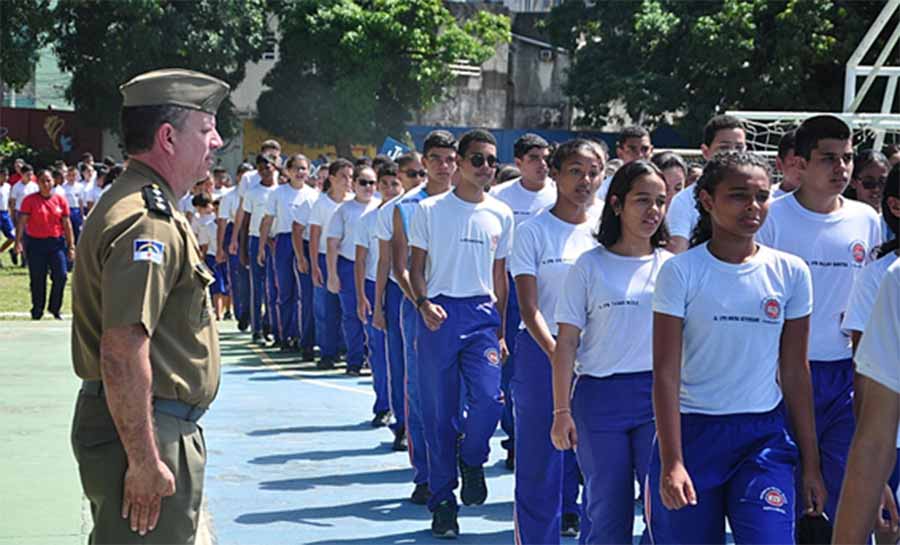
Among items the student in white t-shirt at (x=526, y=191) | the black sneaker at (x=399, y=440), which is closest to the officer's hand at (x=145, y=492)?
the student in white t-shirt at (x=526, y=191)

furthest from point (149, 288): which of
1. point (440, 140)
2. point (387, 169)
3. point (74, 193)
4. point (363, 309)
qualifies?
point (74, 193)

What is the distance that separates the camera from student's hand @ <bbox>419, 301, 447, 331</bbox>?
838 centimetres

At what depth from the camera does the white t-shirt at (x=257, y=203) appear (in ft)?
57.3

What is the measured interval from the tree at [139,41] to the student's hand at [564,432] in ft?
118

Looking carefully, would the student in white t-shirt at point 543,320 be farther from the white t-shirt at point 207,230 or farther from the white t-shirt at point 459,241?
the white t-shirt at point 207,230

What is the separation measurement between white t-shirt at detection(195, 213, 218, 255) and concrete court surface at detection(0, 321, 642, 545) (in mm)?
6150

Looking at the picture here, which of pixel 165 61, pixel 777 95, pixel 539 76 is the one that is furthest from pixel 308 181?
pixel 539 76

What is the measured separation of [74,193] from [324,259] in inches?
567

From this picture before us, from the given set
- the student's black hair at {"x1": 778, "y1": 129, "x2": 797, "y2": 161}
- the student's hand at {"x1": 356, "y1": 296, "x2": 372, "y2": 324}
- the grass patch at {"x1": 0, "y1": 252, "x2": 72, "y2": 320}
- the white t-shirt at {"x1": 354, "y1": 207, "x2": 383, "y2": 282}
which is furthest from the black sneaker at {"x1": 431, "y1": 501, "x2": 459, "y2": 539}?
the grass patch at {"x1": 0, "y1": 252, "x2": 72, "y2": 320}

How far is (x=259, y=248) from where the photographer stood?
17.8 m

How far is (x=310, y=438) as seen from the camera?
11.4 meters

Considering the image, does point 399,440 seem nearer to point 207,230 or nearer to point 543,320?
point 543,320

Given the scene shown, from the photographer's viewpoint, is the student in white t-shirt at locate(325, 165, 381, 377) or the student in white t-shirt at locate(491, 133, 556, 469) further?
the student in white t-shirt at locate(325, 165, 381, 377)

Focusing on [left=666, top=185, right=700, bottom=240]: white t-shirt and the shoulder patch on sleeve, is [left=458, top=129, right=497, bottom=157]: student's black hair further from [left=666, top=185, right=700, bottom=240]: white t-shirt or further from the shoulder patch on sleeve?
the shoulder patch on sleeve
